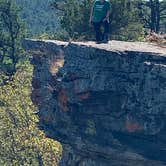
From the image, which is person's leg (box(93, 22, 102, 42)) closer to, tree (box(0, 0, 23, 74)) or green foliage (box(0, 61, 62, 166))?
green foliage (box(0, 61, 62, 166))

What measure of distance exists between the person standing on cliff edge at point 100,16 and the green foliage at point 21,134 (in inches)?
654

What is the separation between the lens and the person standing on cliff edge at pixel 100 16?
76.9 feet

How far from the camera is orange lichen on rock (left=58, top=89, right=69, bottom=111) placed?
75.8 ft

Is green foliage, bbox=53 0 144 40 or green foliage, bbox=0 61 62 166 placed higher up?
green foliage, bbox=53 0 144 40

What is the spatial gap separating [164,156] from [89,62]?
538 centimetres

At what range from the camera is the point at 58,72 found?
23.6 meters

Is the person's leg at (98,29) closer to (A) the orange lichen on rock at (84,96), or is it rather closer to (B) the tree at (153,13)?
(A) the orange lichen on rock at (84,96)

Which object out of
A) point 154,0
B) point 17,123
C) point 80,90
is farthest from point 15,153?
point 80,90

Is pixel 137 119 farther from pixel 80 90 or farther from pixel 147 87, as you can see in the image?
pixel 80 90

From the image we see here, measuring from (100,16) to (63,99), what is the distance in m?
4.36

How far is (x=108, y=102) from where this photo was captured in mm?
22109

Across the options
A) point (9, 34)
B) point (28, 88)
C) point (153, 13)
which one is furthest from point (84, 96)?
point (9, 34)

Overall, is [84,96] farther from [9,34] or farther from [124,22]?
[9,34]

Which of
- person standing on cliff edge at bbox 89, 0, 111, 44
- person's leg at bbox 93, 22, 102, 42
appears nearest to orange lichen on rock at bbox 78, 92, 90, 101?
person standing on cliff edge at bbox 89, 0, 111, 44
